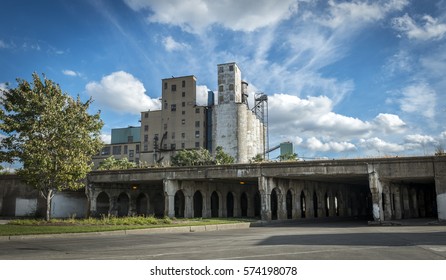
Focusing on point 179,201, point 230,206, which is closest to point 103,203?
point 179,201

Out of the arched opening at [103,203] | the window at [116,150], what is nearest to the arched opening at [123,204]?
the arched opening at [103,203]

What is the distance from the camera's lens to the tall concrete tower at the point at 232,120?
82.0m

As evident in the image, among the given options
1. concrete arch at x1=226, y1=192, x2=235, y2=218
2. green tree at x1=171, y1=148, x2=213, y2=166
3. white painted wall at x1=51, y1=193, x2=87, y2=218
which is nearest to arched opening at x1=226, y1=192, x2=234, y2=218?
concrete arch at x1=226, y1=192, x2=235, y2=218

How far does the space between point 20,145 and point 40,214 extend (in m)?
16.0

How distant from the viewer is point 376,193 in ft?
98.7

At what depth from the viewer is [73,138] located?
1108 inches

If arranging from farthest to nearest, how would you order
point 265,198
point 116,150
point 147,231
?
1. point 116,150
2. point 265,198
3. point 147,231

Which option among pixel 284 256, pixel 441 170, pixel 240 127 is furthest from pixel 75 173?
pixel 240 127

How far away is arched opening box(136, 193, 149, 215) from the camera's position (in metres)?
53.4

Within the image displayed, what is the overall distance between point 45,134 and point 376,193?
79.5 feet

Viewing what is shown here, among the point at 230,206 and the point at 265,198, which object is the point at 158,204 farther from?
the point at 265,198

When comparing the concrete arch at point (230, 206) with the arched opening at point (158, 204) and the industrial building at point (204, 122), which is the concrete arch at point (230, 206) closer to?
the arched opening at point (158, 204)

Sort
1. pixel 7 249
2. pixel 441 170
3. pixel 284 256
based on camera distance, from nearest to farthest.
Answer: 1. pixel 284 256
2. pixel 7 249
3. pixel 441 170
